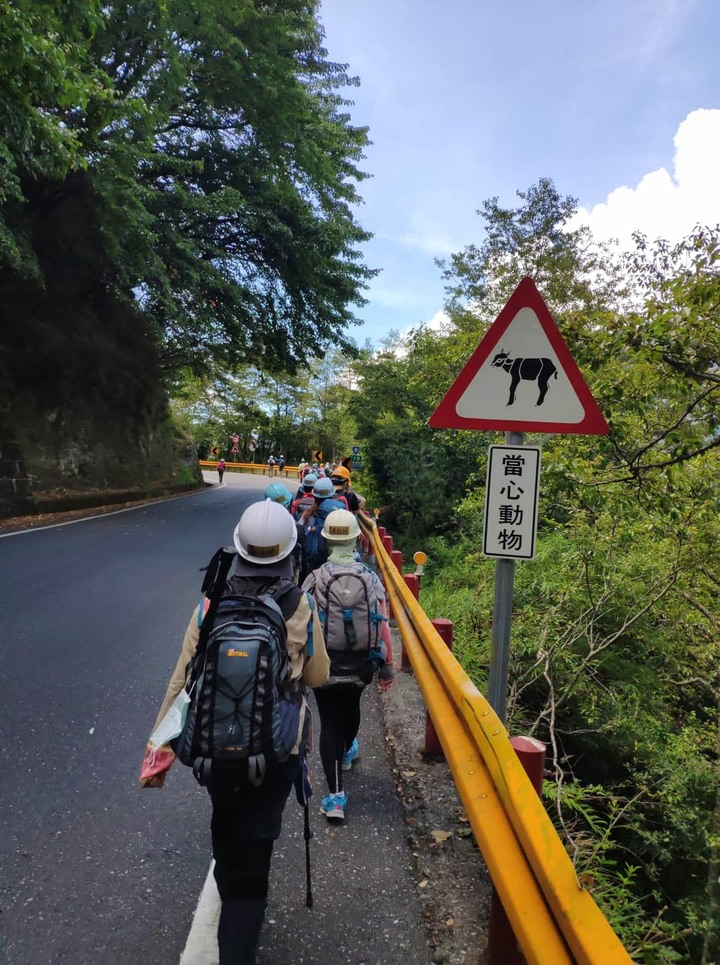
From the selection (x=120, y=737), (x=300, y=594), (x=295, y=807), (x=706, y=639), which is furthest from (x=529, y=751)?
(x=706, y=639)

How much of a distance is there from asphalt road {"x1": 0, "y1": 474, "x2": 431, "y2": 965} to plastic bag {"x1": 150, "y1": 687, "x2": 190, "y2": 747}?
896 mm

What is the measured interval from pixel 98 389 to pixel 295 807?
1978cm

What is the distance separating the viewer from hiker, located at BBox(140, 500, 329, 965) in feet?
6.76

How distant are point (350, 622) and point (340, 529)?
25.0 inches

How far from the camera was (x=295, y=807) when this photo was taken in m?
3.66

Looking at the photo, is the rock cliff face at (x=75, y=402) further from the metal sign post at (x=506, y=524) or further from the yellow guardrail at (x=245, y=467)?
the yellow guardrail at (x=245, y=467)

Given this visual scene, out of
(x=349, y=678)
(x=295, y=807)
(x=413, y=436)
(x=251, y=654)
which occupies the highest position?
(x=413, y=436)

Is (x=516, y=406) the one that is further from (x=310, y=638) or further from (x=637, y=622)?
(x=637, y=622)

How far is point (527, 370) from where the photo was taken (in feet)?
9.48

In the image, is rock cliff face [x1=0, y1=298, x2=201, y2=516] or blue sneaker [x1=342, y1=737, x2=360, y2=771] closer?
blue sneaker [x1=342, y1=737, x2=360, y2=771]

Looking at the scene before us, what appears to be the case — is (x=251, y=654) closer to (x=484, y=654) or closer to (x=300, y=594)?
(x=300, y=594)

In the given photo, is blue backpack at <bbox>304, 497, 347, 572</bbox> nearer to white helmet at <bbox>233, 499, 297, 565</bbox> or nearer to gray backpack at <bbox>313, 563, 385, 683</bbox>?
gray backpack at <bbox>313, 563, 385, 683</bbox>

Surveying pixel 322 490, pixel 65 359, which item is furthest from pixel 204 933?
pixel 65 359

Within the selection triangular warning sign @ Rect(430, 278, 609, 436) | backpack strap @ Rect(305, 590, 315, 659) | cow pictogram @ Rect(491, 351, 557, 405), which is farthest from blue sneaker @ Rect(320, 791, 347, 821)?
cow pictogram @ Rect(491, 351, 557, 405)
